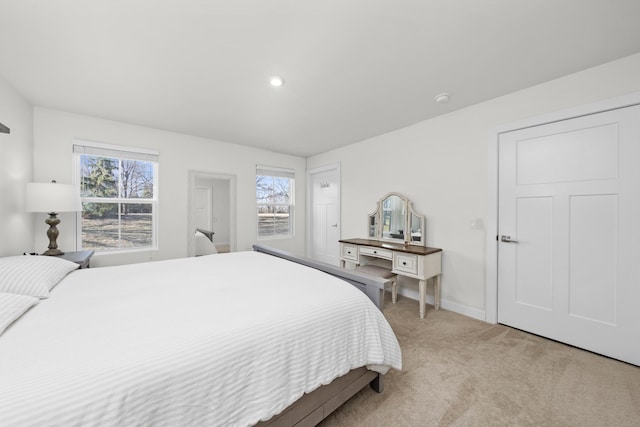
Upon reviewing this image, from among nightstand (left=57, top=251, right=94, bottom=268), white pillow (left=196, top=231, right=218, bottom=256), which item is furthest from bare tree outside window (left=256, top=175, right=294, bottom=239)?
nightstand (left=57, top=251, right=94, bottom=268)

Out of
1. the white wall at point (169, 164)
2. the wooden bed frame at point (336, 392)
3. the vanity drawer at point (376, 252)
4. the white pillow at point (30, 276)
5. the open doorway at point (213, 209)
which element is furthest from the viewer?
the open doorway at point (213, 209)

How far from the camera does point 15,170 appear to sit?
2.35m

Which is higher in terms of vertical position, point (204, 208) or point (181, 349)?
point (204, 208)

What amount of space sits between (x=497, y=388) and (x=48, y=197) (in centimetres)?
416

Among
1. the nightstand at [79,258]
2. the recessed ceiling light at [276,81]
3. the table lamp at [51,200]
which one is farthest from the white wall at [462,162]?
the table lamp at [51,200]

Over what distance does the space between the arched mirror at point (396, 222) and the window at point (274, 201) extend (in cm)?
190

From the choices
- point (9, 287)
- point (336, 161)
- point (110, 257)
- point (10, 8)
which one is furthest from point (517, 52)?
point (110, 257)

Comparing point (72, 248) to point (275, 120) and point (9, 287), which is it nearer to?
point (9, 287)

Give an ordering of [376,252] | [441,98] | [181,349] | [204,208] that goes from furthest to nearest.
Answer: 1. [204,208]
2. [376,252]
3. [441,98]
4. [181,349]

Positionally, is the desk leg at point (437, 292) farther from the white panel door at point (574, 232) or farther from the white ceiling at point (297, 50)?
the white ceiling at point (297, 50)

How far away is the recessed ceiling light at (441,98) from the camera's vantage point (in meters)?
2.44

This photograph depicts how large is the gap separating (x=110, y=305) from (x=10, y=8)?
185 centimetres

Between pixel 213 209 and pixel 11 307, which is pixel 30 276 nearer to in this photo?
pixel 11 307

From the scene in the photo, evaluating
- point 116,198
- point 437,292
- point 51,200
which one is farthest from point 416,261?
point 116,198
